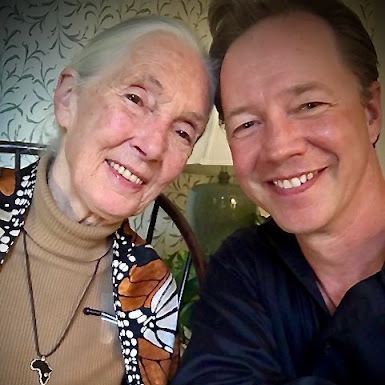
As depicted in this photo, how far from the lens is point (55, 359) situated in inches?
38.4

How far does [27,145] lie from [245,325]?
0.68 metres

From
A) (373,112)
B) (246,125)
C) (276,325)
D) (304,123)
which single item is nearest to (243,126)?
(246,125)

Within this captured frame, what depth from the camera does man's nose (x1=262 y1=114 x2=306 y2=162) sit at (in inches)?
33.9

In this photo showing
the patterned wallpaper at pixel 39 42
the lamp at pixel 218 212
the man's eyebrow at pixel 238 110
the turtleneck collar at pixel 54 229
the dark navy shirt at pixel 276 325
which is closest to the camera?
the dark navy shirt at pixel 276 325

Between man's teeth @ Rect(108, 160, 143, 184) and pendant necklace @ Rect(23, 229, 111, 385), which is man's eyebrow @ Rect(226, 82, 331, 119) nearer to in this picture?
man's teeth @ Rect(108, 160, 143, 184)

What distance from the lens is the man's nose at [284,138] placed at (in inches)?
33.9

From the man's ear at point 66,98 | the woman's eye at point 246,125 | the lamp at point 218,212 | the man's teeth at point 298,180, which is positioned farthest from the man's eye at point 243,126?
the lamp at point 218,212

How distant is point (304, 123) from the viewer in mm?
872

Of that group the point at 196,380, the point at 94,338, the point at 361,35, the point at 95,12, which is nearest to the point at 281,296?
the point at 196,380

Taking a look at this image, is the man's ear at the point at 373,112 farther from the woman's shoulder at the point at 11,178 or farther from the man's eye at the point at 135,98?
the woman's shoulder at the point at 11,178

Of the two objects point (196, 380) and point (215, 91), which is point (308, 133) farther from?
point (196, 380)

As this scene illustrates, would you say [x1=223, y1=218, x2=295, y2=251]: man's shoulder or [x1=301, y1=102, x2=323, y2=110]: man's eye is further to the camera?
[x1=223, y1=218, x2=295, y2=251]: man's shoulder

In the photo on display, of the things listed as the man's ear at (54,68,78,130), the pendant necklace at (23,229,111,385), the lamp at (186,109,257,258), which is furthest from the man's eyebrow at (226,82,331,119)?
the lamp at (186,109,257,258)

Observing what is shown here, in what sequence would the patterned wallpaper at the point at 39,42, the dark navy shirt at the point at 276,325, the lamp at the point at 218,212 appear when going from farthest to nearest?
the patterned wallpaper at the point at 39,42 < the lamp at the point at 218,212 < the dark navy shirt at the point at 276,325
